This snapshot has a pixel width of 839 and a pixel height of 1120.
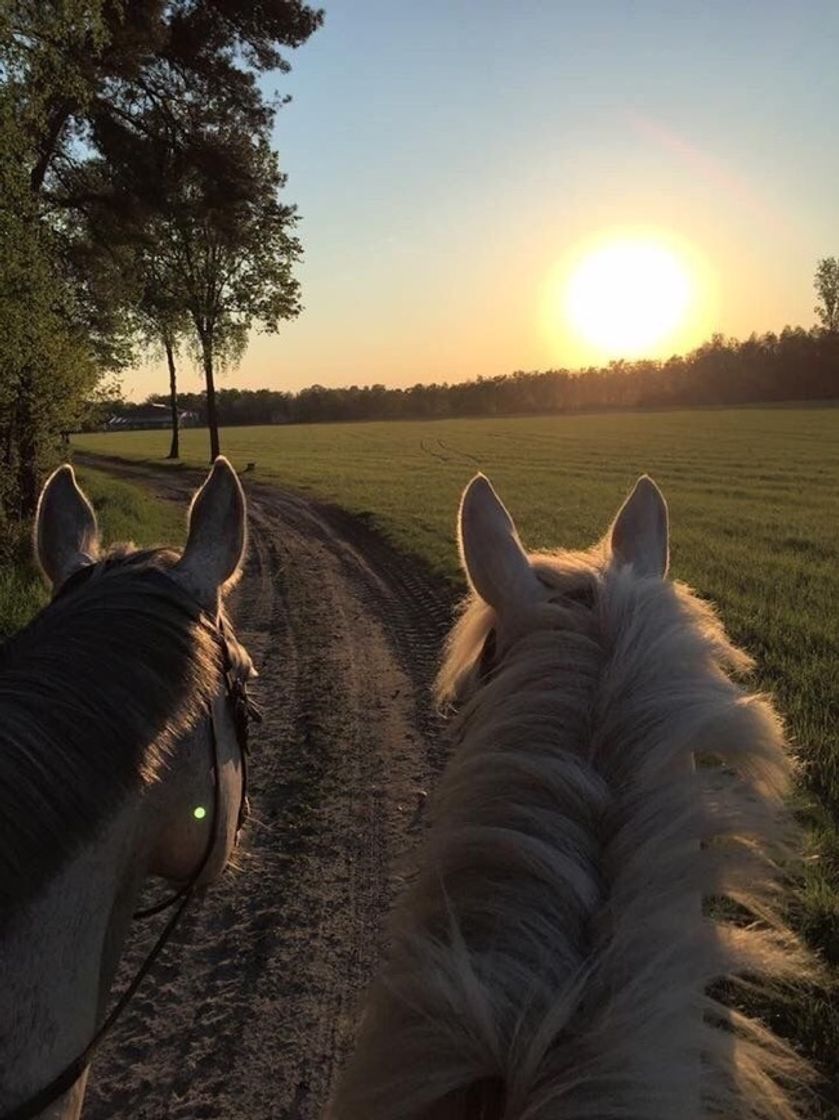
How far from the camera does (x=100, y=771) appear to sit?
143 centimetres

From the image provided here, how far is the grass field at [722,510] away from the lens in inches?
206

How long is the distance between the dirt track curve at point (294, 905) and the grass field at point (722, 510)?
5.86 feet

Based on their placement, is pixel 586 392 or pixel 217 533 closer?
pixel 217 533

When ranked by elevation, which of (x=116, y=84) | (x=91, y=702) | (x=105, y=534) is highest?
(x=116, y=84)

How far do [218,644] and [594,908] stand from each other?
1.09 meters

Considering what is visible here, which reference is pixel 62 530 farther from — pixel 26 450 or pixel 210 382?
pixel 210 382

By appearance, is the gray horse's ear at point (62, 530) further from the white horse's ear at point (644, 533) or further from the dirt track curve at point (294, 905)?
the white horse's ear at point (644, 533)

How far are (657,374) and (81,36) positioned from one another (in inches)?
3652

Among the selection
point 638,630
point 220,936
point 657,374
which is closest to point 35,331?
point 220,936

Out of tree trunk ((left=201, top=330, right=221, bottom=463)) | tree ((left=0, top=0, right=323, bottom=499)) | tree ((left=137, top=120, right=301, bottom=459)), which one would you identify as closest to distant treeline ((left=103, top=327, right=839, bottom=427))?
tree trunk ((left=201, top=330, right=221, bottom=463))

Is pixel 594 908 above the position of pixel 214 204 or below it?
below

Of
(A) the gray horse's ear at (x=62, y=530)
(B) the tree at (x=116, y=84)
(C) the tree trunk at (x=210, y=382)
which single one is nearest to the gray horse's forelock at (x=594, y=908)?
→ (A) the gray horse's ear at (x=62, y=530)

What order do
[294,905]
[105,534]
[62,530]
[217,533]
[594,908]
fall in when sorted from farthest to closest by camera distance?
[105,534] → [294,905] → [62,530] → [217,533] → [594,908]

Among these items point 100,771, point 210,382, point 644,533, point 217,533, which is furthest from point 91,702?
point 210,382
